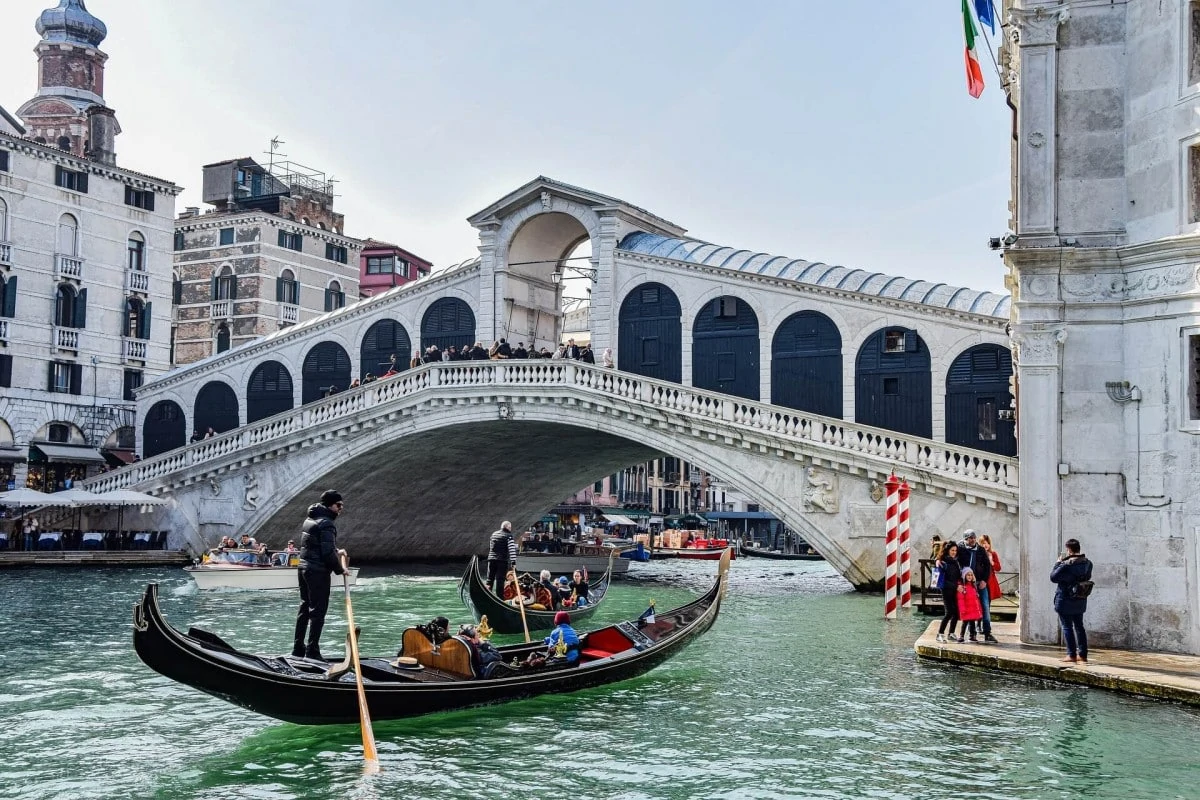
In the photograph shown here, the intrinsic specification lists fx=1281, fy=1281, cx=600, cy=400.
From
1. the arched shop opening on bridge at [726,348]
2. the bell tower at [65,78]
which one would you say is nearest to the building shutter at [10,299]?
the bell tower at [65,78]

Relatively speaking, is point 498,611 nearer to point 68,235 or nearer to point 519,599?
point 519,599

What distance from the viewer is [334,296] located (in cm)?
4484

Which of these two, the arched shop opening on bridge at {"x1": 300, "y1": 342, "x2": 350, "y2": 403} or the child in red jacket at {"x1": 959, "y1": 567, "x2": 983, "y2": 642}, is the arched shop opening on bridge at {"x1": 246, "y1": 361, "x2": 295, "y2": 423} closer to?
the arched shop opening on bridge at {"x1": 300, "y1": 342, "x2": 350, "y2": 403}

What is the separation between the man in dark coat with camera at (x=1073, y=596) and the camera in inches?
469

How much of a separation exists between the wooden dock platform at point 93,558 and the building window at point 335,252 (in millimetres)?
16407

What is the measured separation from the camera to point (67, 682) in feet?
43.1

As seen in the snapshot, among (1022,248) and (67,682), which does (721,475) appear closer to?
(1022,248)

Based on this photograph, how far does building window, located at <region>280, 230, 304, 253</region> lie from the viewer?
42469 mm

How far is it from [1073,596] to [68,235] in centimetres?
2964

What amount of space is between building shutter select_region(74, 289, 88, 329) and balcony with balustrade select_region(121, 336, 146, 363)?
146cm

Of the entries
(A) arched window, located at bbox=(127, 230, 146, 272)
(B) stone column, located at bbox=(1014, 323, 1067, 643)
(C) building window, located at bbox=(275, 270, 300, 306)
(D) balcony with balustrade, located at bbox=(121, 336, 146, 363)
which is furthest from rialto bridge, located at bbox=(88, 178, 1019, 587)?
(B) stone column, located at bbox=(1014, 323, 1067, 643)

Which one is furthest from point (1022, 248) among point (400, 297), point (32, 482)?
point (32, 482)

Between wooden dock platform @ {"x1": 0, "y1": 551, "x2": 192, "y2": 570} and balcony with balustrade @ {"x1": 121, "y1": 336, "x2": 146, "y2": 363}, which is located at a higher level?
balcony with balustrade @ {"x1": 121, "y1": 336, "x2": 146, "y2": 363}

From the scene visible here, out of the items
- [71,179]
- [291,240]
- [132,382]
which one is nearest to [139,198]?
[71,179]
